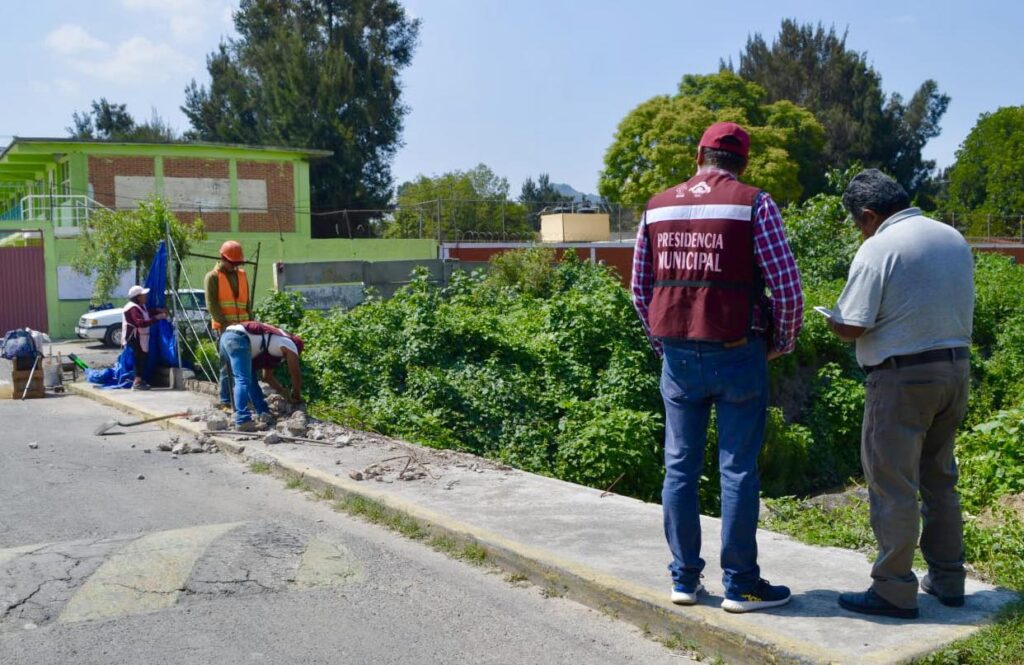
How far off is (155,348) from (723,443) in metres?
12.5

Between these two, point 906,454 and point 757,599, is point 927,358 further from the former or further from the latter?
point 757,599

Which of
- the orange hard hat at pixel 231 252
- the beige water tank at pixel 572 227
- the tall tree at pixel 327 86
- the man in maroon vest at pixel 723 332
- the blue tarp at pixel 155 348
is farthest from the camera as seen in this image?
the tall tree at pixel 327 86

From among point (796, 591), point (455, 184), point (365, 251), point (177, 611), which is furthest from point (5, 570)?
point (455, 184)

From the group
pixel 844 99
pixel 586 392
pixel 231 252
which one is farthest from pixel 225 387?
pixel 844 99

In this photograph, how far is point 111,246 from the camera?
59.6 feet

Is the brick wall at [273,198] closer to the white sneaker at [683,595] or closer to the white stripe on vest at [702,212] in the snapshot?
the white stripe on vest at [702,212]

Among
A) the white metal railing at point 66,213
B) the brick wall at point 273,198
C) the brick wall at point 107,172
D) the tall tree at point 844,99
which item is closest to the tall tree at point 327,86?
the brick wall at point 273,198

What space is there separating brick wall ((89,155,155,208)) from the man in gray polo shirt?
117 ft

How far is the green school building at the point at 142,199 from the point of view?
30234 millimetres

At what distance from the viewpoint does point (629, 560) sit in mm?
5355

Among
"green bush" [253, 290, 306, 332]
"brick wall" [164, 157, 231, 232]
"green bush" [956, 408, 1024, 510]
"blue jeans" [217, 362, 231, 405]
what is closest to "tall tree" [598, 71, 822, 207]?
"brick wall" [164, 157, 231, 232]

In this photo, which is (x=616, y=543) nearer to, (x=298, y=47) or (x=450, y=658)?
(x=450, y=658)

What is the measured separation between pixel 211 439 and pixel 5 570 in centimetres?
408

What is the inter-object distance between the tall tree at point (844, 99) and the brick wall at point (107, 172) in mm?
40908
